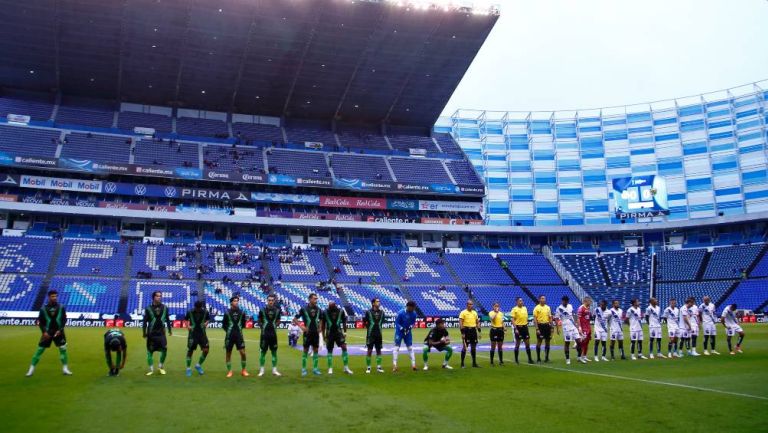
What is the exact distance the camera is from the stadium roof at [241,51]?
4700 centimetres

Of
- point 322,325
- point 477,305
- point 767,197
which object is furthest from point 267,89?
point 767,197

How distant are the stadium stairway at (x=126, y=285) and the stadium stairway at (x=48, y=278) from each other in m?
5.54

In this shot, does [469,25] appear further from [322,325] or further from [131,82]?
[322,325]

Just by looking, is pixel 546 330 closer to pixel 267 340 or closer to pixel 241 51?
pixel 267 340

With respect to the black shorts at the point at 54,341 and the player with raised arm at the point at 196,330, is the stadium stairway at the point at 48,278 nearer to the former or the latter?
the black shorts at the point at 54,341

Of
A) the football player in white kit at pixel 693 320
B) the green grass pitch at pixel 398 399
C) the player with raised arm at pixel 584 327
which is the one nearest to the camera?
the green grass pitch at pixel 398 399

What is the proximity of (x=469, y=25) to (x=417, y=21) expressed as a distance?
5202mm

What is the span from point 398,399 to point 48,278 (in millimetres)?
45416

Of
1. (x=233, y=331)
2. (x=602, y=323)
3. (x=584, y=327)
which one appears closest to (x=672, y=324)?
(x=602, y=323)

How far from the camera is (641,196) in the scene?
59281 millimetres

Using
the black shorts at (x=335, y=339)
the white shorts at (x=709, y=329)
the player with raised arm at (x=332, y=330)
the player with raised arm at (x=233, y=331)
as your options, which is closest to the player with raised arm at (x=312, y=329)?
the player with raised arm at (x=332, y=330)

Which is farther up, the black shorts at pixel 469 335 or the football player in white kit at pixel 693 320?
the football player in white kit at pixel 693 320

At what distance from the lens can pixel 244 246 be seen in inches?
2267

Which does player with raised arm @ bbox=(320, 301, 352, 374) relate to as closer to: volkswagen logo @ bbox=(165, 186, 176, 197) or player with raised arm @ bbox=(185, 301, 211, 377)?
player with raised arm @ bbox=(185, 301, 211, 377)
